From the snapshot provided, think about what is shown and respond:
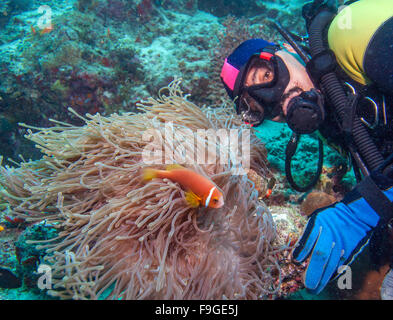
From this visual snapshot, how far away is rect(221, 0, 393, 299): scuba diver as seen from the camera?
172 cm

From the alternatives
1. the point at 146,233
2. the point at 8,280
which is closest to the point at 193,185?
the point at 146,233

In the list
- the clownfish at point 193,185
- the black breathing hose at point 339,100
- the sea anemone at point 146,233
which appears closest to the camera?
the clownfish at point 193,185

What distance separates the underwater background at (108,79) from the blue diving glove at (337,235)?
0.25 m

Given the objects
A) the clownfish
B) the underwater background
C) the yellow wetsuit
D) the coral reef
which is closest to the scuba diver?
the yellow wetsuit

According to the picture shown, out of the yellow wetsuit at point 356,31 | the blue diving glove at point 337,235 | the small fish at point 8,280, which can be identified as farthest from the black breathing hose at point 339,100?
the small fish at point 8,280

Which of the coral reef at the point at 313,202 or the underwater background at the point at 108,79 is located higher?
the underwater background at the point at 108,79

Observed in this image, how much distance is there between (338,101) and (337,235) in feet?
3.66

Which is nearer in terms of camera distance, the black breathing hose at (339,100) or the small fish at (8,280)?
the black breathing hose at (339,100)

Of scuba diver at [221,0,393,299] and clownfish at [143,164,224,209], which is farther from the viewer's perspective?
scuba diver at [221,0,393,299]

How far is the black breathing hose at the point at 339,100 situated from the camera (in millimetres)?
1877

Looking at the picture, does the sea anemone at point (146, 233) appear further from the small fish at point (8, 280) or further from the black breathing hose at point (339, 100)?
the black breathing hose at point (339, 100)

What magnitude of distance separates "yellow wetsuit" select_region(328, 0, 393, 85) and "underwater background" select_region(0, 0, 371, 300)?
1285 millimetres

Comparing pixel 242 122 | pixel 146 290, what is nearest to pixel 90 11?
pixel 242 122

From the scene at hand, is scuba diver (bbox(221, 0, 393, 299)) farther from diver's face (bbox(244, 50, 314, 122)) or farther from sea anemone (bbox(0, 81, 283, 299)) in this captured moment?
sea anemone (bbox(0, 81, 283, 299))
